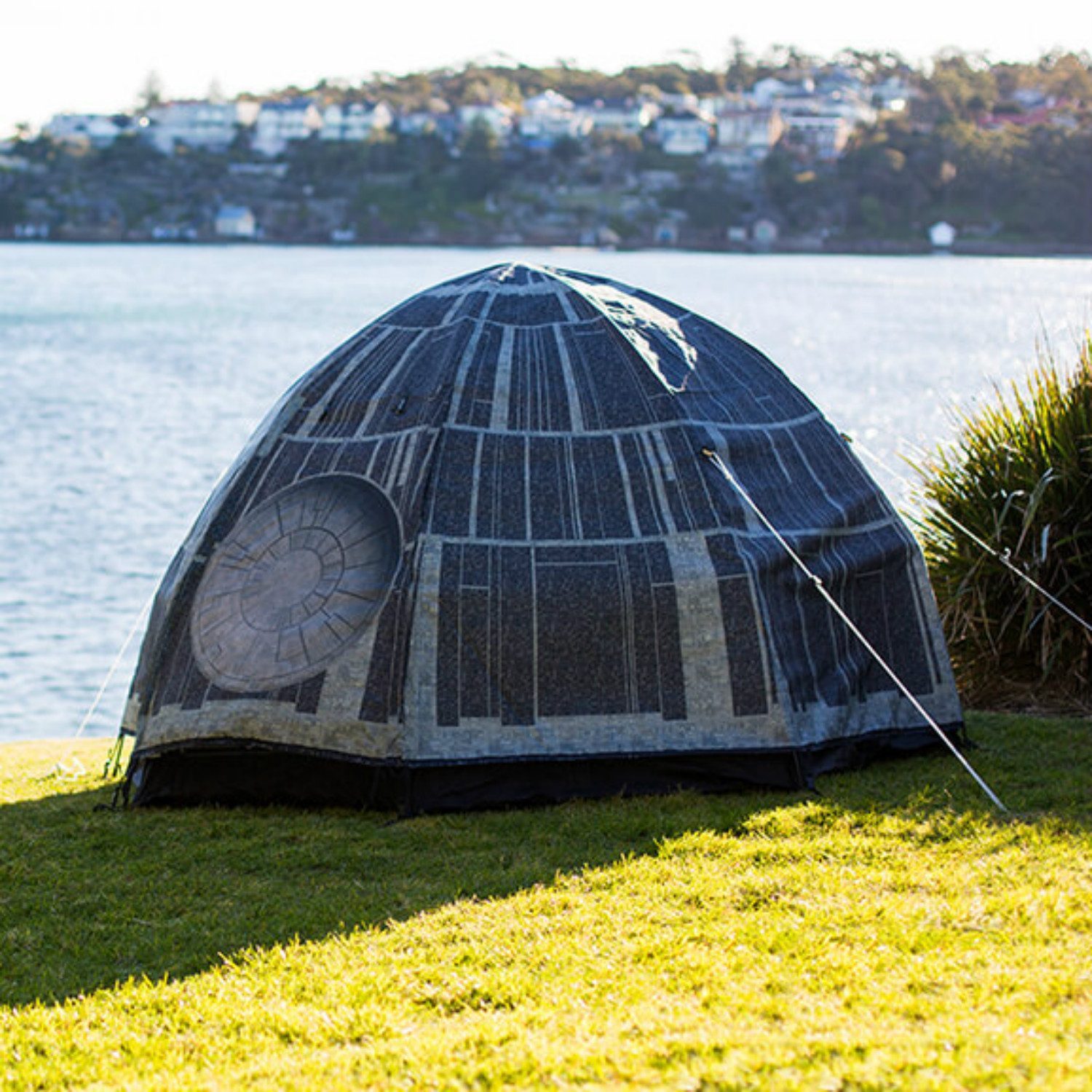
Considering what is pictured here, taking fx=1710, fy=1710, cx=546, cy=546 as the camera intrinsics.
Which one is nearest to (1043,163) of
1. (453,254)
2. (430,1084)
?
(453,254)

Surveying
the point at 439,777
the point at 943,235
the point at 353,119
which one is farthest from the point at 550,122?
the point at 439,777

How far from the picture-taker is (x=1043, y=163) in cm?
9762

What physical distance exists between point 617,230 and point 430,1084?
10629 cm

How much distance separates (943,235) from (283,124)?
61297mm

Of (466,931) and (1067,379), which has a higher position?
(1067,379)

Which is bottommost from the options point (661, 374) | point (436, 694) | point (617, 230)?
point (436, 694)

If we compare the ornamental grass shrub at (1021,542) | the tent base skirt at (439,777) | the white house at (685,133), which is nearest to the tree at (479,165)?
the white house at (685,133)

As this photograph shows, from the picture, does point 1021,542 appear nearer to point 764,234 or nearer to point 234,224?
point 764,234

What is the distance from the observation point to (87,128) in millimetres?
150750

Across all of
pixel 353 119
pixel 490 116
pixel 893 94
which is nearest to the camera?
pixel 490 116

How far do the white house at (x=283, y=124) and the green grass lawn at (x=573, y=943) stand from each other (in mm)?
127417

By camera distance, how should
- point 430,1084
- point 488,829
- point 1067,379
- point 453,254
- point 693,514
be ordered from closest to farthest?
point 430,1084 → point 488,829 → point 693,514 → point 1067,379 → point 453,254

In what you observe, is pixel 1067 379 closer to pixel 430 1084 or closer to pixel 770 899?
pixel 770 899

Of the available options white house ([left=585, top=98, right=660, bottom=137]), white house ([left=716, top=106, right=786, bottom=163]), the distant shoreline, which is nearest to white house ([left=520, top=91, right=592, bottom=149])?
white house ([left=585, top=98, right=660, bottom=137])
